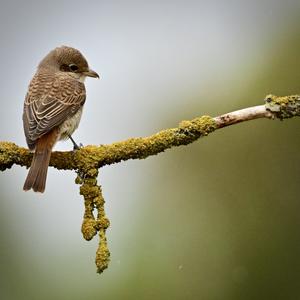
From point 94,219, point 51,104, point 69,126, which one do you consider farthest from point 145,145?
point 51,104

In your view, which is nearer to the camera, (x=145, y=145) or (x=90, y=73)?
(x=145, y=145)

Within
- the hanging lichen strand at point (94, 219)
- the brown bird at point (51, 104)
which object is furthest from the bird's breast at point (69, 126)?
the hanging lichen strand at point (94, 219)

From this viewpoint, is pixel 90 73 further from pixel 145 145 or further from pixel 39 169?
pixel 145 145

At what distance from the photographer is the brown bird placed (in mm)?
5266

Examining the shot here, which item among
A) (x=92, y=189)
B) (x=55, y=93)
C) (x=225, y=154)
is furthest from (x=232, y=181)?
(x=92, y=189)

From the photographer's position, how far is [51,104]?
5.91 metres

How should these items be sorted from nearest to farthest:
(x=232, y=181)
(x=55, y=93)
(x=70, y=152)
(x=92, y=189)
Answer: (x=92, y=189) < (x=70, y=152) < (x=55, y=93) < (x=232, y=181)

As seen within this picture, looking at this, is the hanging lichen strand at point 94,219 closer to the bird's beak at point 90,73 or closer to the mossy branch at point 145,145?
the mossy branch at point 145,145

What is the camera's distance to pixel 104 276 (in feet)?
21.6

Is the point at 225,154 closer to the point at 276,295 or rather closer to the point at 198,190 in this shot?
the point at 198,190

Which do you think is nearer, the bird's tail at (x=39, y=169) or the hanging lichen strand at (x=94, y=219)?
the hanging lichen strand at (x=94, y=219)

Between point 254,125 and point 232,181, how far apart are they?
46 centimetres

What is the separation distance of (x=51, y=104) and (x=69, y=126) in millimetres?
195

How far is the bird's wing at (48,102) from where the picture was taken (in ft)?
18.4
